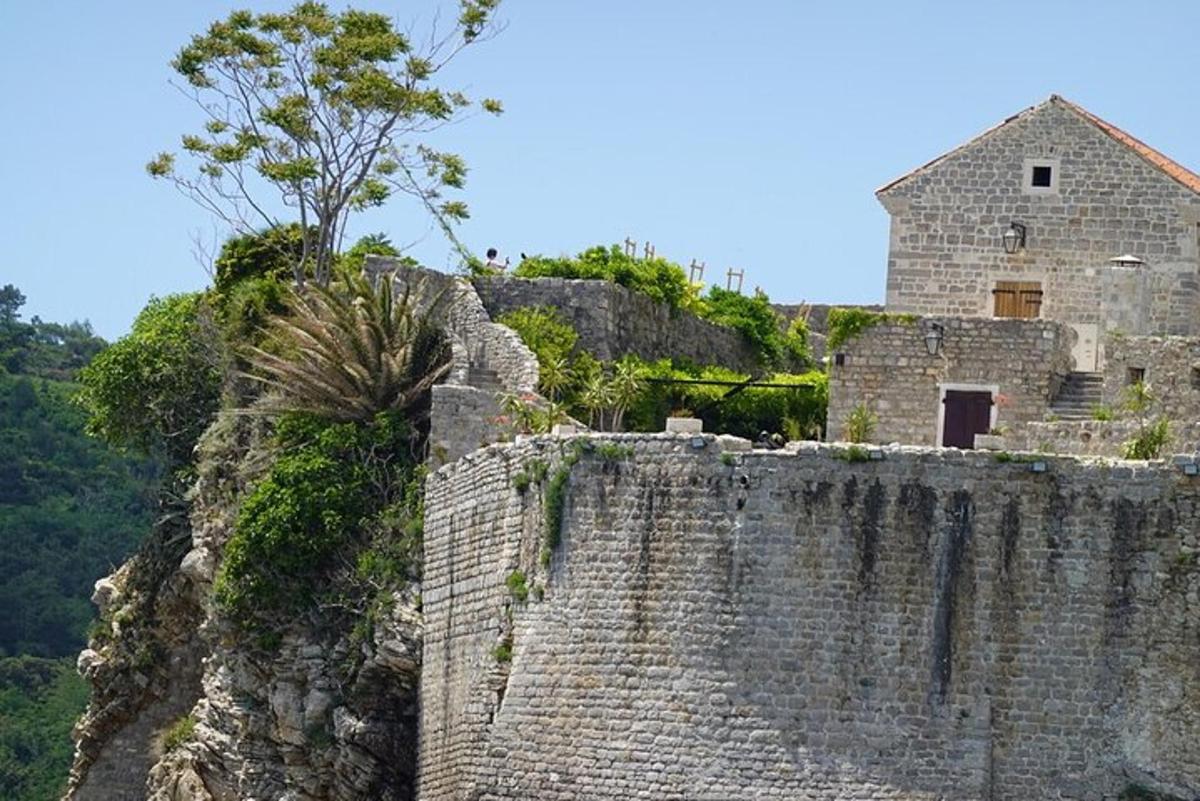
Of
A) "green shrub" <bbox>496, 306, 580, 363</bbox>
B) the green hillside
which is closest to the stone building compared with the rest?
"green shrub" <bbox>496, 306, 580, 363</bbox>

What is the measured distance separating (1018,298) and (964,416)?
111 inches

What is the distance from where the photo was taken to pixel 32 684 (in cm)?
7612

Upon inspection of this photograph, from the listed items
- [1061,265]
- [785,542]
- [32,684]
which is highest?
[1061,265]

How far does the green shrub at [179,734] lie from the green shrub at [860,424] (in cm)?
948

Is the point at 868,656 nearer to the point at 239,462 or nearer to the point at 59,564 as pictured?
the point at 239,462

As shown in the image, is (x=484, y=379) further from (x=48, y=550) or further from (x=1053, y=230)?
(x=48, y=550)

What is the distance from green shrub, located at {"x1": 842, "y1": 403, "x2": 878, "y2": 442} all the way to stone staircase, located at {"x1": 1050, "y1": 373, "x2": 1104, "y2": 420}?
2.03 metres

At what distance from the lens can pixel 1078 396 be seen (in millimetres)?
42656

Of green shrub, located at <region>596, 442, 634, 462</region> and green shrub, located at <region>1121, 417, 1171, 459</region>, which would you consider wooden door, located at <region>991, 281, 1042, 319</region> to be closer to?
green shrub, located at <region>1121, 417, 1171, 459</region>

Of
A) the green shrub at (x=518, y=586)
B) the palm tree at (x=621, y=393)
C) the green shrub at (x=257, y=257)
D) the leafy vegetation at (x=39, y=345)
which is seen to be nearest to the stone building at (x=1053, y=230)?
the palm tree at (x=621, y=393)

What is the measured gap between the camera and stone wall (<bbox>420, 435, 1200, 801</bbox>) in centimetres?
3709

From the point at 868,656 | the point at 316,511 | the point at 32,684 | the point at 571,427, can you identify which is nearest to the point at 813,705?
the point at 868,656

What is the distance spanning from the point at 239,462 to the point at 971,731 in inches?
550

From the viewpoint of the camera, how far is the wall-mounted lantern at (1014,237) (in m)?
44.8
